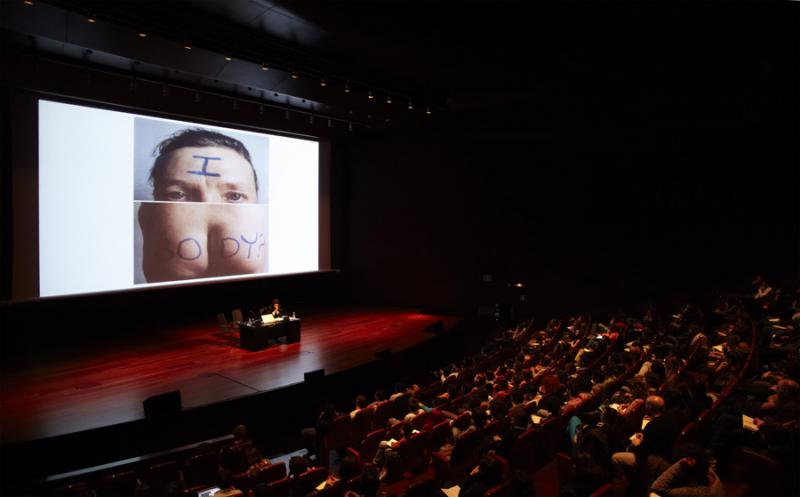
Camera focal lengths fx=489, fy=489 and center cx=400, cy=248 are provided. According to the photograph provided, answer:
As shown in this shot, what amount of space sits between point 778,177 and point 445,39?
5765 millimetres

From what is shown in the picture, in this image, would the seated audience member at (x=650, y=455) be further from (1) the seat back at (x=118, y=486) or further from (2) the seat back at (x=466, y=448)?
(1) the seat back at (x=118, y=486)

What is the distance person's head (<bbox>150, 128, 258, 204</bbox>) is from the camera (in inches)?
334

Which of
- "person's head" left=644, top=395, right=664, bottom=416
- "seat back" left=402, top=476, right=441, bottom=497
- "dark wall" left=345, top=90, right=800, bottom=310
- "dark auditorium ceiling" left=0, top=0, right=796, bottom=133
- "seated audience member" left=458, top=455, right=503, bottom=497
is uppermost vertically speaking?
"dark auditorium ceiling" left=0, top=0, right=796, bottom=133

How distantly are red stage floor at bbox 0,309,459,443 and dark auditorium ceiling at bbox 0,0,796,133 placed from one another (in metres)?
4.24

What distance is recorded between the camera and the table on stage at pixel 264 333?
7762 millimetres

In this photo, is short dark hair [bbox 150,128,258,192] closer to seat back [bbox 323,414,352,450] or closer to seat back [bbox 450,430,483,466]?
seat back [bbox 323,414,352,450]

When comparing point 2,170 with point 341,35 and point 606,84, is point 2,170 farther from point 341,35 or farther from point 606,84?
point 606,84

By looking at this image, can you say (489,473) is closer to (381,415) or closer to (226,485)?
(226,485)

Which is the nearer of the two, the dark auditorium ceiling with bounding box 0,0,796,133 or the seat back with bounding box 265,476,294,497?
the seat back with bounding box 265,476,294,497

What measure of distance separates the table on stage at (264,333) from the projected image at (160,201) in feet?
6.41

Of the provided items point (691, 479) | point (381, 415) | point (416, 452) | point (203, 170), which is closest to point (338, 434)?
point (381, 415)

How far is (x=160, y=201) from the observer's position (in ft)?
27.6

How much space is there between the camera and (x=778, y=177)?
7.57m

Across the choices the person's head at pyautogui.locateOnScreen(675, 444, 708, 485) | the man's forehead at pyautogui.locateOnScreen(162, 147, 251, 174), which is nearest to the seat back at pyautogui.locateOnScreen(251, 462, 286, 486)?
the person's head at pyautogui.locateOnScreen(675, 444, 708, 485)
